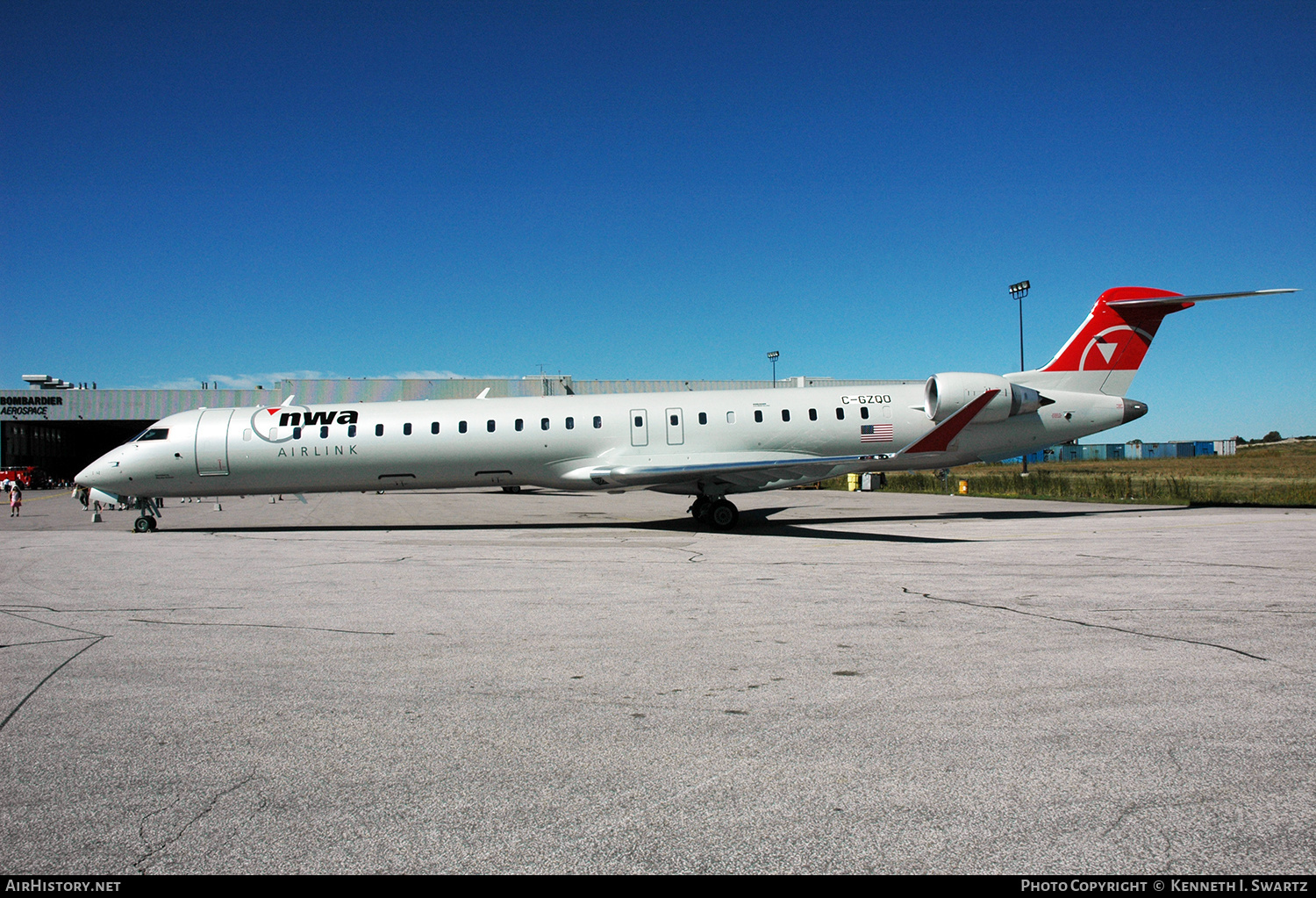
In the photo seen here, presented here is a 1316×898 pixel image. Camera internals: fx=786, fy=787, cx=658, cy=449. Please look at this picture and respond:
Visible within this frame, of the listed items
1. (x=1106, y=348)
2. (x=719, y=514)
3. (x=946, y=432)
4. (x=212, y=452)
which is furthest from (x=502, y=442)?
(x=1106, y=348)

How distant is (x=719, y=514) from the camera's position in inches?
734

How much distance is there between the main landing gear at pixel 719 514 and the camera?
61.1ft

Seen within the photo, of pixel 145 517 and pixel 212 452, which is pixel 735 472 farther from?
pixel 145 517

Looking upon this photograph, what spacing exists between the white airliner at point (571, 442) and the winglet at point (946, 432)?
0.18 feet

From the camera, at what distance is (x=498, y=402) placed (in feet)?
64.5

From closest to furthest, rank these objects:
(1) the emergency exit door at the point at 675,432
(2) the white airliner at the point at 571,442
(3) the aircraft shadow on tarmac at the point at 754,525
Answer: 1. (3) the aircraft shadow on tarmac at the point at 754,525
2. (2) the white airliner at the point at 571,442
3. (1) the emergency exit door at the point at 675,432

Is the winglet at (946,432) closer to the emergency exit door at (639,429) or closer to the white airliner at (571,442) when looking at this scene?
the white airliner at (571,442)

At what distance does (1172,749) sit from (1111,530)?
1446 centimetres

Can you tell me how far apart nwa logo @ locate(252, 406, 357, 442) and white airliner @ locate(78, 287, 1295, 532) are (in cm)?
3

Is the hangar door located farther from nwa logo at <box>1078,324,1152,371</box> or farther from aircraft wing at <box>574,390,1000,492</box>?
nwa logo at <box>1078,324,1152,371</box>

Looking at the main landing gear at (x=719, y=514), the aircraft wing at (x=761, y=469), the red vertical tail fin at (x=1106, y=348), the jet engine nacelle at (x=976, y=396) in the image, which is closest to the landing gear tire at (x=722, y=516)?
the main landing gear at (x=719, y=514)

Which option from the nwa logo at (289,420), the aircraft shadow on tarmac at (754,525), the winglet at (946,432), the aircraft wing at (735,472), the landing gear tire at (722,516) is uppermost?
the nwa logo at (289,420)
